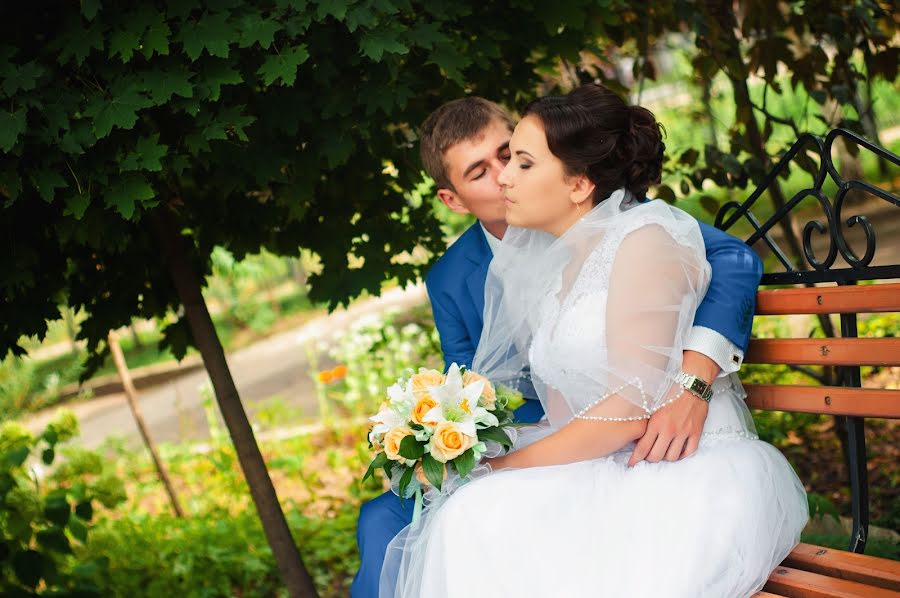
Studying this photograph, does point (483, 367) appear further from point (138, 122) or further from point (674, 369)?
point (138, 122)

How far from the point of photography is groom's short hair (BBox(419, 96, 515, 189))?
10.0ft

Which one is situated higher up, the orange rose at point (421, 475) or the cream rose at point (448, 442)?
the cream rose at point (448, 442)

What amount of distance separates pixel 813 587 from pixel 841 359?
630 millimetres

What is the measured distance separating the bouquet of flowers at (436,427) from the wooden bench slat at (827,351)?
0.83 metres

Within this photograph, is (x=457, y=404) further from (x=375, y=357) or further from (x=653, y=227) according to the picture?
(x=375, y=357)

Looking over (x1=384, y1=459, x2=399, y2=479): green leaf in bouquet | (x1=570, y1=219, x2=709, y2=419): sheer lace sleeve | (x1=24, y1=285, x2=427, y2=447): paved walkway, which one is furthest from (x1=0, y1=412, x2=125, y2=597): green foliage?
(x1=24, y1=285, x2=427, y2=447): paved walkway

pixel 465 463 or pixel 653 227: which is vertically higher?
pixel 653 227

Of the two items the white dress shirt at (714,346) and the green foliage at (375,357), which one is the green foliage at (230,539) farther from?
the white dress shirt at (714,346)

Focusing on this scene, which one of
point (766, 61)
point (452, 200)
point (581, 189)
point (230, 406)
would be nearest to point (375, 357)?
point (230, 406)

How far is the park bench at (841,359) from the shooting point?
7.44 feet

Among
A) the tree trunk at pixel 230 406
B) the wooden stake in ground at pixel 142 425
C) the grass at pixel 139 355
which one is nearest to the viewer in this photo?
the tree trunk at pixel 230 406

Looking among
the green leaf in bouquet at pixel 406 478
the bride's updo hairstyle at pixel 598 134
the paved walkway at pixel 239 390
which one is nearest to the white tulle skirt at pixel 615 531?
the green leaf in bouquet at pixel 406 478

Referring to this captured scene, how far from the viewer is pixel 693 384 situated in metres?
2.43

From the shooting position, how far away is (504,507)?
91.1 inches
